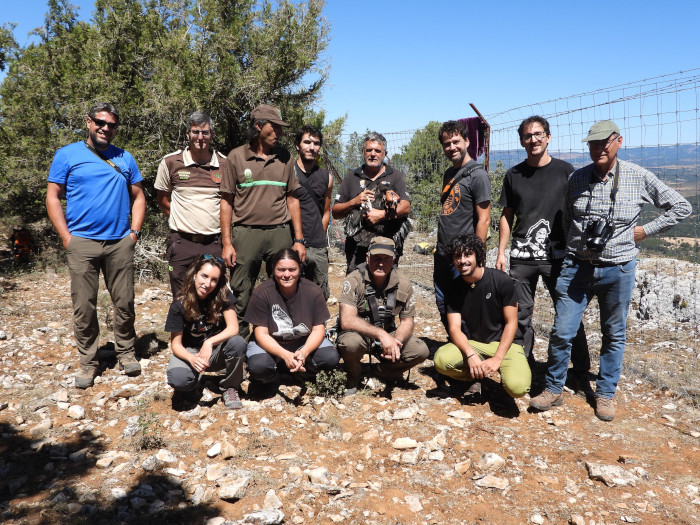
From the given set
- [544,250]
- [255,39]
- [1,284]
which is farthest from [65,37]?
[544,250]

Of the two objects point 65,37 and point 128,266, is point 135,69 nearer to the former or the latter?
point 65,37

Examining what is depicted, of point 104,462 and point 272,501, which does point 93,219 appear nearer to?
point 104,462

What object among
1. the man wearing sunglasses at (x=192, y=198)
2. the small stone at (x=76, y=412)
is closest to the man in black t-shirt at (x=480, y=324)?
the man wearing sunglasses at (x=192, y=198)

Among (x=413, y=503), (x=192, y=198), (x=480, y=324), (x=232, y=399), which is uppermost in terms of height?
(x=192, y=198)

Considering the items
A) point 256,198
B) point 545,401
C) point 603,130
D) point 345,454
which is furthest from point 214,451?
point 603,130

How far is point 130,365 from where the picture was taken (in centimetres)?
443

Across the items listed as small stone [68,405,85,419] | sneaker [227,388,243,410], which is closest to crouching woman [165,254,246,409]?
sneaker [227,388,243,410]

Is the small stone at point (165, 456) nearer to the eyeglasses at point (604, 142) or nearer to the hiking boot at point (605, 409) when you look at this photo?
the hiking boot at point (605, 409)

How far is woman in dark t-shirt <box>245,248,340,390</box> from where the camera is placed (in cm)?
388

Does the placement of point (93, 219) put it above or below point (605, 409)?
above

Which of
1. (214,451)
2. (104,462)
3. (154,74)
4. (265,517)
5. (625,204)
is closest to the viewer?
(265,517)

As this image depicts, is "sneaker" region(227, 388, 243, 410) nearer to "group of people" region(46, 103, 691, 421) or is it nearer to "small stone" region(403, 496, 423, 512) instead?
"group of people" region(46, 103, 691, 421)

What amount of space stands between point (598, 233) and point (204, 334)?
10.4 feet

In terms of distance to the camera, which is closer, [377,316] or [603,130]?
[603,130]
